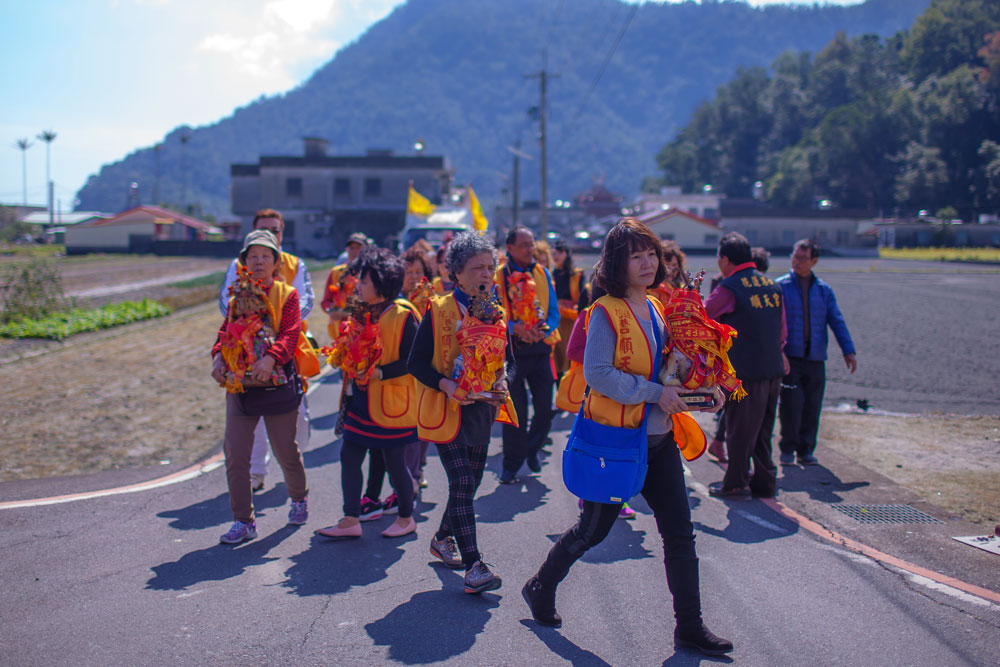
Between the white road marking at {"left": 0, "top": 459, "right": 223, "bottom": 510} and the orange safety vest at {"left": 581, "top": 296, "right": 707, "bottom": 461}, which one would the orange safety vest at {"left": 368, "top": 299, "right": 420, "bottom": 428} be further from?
the white road marking at {"left": 0, "top": 459, "right": 223, "bottom": 510}

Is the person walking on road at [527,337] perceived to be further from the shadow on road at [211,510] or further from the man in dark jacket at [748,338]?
the shadow on road at [211,510]

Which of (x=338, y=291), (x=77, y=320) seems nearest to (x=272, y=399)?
(x=338, y=291)

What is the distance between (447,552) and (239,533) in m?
1.40

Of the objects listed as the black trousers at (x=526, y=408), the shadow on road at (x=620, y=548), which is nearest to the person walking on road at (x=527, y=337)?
the black trousers at (x=526, y=408)

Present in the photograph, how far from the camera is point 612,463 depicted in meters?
3.83

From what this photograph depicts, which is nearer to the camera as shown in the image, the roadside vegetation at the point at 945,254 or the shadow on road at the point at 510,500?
the shadow on road at the point at 510,500

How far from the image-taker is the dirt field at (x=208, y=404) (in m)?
7.57

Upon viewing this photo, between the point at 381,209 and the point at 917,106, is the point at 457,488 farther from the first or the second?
the point at 917,106

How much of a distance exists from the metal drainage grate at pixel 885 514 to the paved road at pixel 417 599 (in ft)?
1.94

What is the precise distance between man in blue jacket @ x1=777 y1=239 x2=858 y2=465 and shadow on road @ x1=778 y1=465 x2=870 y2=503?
185 mm

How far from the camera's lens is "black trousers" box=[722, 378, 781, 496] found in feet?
20.1

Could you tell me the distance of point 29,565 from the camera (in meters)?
4.95

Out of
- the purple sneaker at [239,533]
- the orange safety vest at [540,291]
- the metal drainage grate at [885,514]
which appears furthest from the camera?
the orange safety vest at [540,291]

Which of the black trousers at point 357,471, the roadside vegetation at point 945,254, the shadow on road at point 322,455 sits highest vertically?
the roadside vegetation at point 945,254
